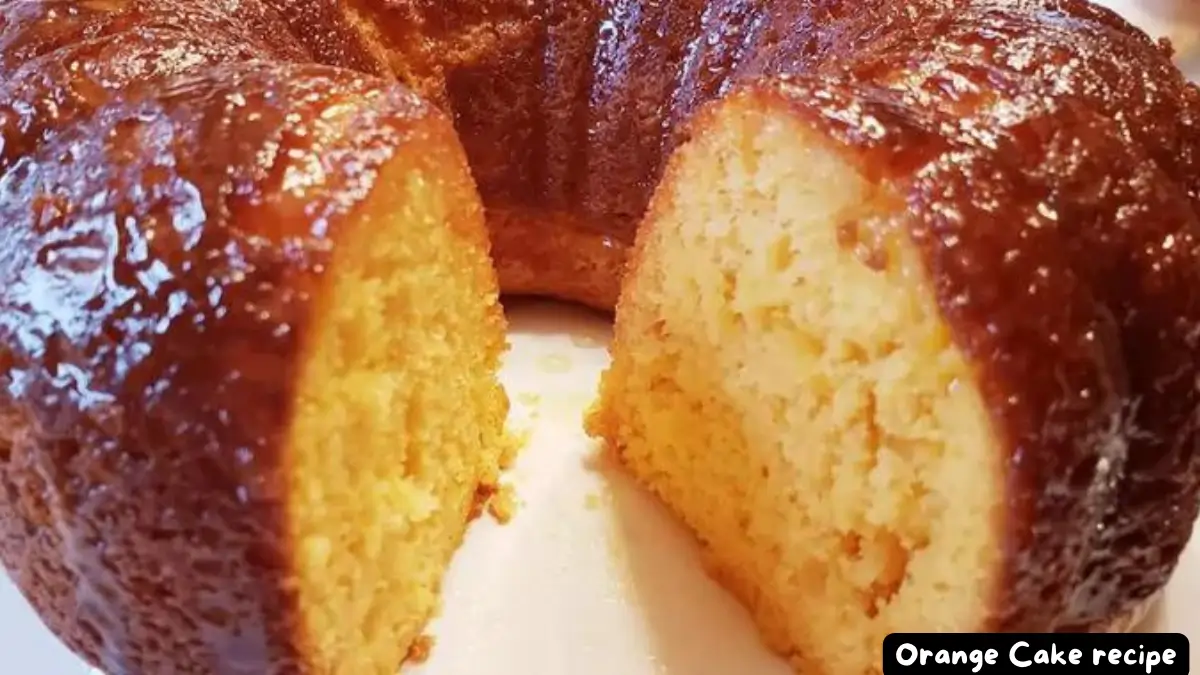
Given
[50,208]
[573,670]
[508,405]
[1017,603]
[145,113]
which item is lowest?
[573,670]

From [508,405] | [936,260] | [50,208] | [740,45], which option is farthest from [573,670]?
[740,45]

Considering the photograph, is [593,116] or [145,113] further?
[593,116]

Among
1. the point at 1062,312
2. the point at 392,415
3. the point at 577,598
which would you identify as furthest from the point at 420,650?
the point at 1062,312

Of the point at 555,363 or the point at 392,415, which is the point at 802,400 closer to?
the point at 392,415

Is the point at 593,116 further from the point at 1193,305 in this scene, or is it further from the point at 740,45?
the point at 1193,305

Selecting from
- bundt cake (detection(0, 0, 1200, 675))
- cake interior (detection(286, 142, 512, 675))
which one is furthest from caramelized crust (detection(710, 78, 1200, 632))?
cake interior (detection(286, 142, 512, 675))

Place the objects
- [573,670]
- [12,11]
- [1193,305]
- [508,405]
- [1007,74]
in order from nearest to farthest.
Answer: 1. [1193,305]
2. [1007,74]
3. [573,670]
4. [12,11]
5. [508,405]

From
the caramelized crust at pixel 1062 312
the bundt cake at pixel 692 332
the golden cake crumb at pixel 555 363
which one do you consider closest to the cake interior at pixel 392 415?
the bundt cake at pixel 692 332
